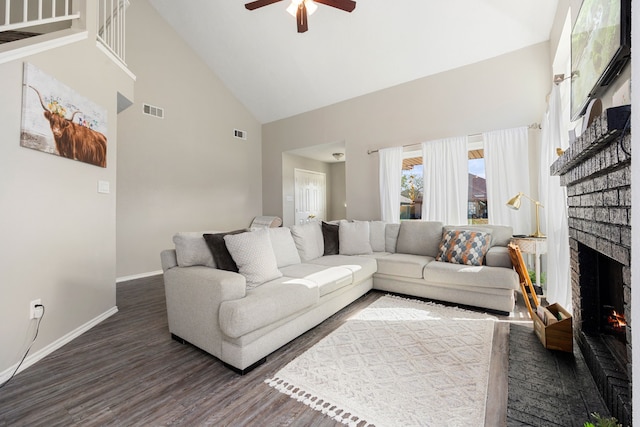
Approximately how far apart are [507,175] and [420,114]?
1.55 meters

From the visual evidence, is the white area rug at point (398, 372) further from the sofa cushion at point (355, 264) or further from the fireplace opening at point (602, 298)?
the fireplace opening at point (602, 298)

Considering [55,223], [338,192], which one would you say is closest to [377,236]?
[55,223]

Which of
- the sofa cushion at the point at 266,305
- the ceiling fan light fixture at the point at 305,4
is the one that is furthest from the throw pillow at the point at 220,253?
the ceiling fan light fixture at the point at 305,4

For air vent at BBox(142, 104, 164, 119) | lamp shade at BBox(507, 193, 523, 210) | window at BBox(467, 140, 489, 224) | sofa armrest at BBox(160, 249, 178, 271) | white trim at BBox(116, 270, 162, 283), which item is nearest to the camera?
sofa armrest at BBox(160, 249, 178, 271)

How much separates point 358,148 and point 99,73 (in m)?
3.66

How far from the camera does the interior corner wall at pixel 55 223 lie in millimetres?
1739

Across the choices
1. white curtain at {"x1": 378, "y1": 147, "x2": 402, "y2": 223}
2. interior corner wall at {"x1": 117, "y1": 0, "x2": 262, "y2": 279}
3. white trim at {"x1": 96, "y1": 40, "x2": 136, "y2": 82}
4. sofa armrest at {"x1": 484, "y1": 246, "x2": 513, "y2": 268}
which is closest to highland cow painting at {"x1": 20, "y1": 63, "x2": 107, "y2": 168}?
white trim at {"x1": 96, "y1": 40, "x2": 136, "y2": 82}

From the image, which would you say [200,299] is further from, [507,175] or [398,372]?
[507,175]

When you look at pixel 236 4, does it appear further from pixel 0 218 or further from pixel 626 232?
pixel 626 232

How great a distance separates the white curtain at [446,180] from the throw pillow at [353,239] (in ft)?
3.89

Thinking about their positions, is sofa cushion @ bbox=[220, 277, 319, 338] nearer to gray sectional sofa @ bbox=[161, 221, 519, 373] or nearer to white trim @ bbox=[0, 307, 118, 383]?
gray sectional sofa @ bbox=[161, 221, 519, 373]

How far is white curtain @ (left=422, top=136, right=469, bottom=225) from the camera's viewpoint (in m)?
3.90

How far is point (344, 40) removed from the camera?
402cm

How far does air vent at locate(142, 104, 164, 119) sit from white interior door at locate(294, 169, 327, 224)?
9.35 ft
